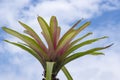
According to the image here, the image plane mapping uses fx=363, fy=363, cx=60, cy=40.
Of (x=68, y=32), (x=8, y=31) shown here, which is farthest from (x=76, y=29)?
(x=8, y=31)

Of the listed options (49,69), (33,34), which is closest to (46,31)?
(33,34)

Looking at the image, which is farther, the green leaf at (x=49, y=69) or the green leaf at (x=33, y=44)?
the green leaf at (x=33, y=44)

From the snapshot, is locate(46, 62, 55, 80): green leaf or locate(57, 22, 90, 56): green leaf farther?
locate(57, 22, 90, 56): green leaf

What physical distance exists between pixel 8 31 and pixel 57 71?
3.50 feet

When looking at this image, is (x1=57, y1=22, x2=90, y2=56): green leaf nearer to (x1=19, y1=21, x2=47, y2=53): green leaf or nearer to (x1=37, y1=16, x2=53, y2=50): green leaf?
(x1=37, y1=16, x2=53, y2=50): green leaf

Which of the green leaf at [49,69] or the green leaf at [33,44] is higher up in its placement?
the green leaf at [33,44]

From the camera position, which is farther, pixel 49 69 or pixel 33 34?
pixel 33 34

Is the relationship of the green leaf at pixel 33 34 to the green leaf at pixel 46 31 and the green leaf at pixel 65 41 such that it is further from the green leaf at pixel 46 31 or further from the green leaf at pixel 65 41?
the green leaf at pixel 65 41

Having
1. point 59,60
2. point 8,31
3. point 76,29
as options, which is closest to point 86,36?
point 76,29

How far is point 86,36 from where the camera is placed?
606 centimetres

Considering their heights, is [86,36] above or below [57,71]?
above

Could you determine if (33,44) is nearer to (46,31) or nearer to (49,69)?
(46,31)

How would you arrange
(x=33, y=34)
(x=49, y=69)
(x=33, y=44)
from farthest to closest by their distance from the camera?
(x=33, y=34) < (x=33, y=44) < (x=49, y=69)

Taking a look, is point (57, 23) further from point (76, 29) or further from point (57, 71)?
point (57, 71)
